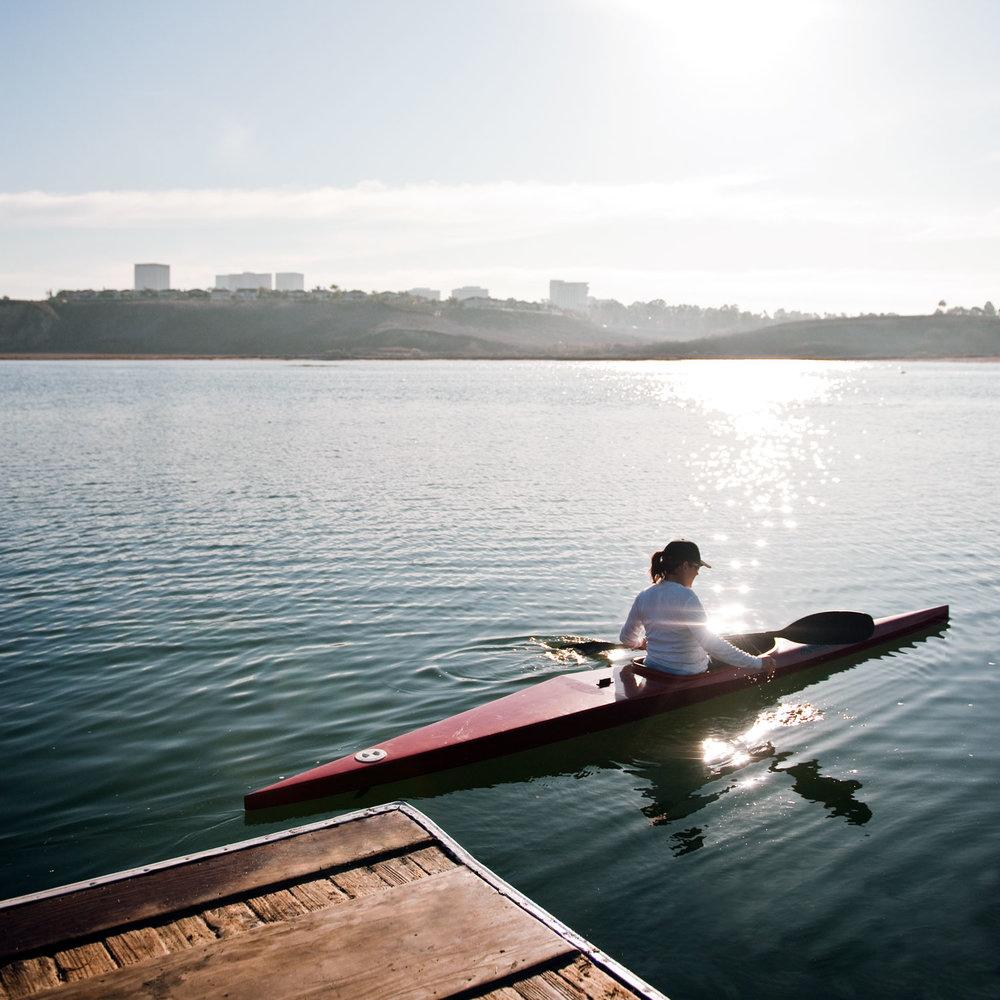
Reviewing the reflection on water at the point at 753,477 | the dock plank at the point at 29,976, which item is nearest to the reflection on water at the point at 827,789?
the reflection on water at the point at 753,477

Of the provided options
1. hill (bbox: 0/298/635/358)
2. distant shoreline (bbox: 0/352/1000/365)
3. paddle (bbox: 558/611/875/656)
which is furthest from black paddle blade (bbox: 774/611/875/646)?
hill (bbox: 0/298/635/358)

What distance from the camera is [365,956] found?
171 inches

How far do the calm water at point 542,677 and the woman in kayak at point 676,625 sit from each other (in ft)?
2.12

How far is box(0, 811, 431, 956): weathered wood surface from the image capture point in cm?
465

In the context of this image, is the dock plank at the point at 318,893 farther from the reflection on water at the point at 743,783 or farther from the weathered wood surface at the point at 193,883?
the reflection on water at the point at 743,783

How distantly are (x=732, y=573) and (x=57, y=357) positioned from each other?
16749 cm

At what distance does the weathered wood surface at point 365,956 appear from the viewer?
4129 mm

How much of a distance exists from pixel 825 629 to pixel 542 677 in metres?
3.41

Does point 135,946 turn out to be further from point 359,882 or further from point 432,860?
point 432,860

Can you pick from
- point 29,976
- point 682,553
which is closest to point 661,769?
point 682,553

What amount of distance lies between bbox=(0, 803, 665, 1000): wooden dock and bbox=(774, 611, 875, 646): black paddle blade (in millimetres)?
6673

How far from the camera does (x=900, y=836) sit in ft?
23.9

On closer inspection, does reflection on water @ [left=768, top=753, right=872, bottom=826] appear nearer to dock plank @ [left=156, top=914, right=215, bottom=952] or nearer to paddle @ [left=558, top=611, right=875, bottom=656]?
paddle @ [left=558, top=611, right=875, bottom=656]

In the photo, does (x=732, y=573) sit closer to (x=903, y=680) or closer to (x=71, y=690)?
(x=903, y=680)
